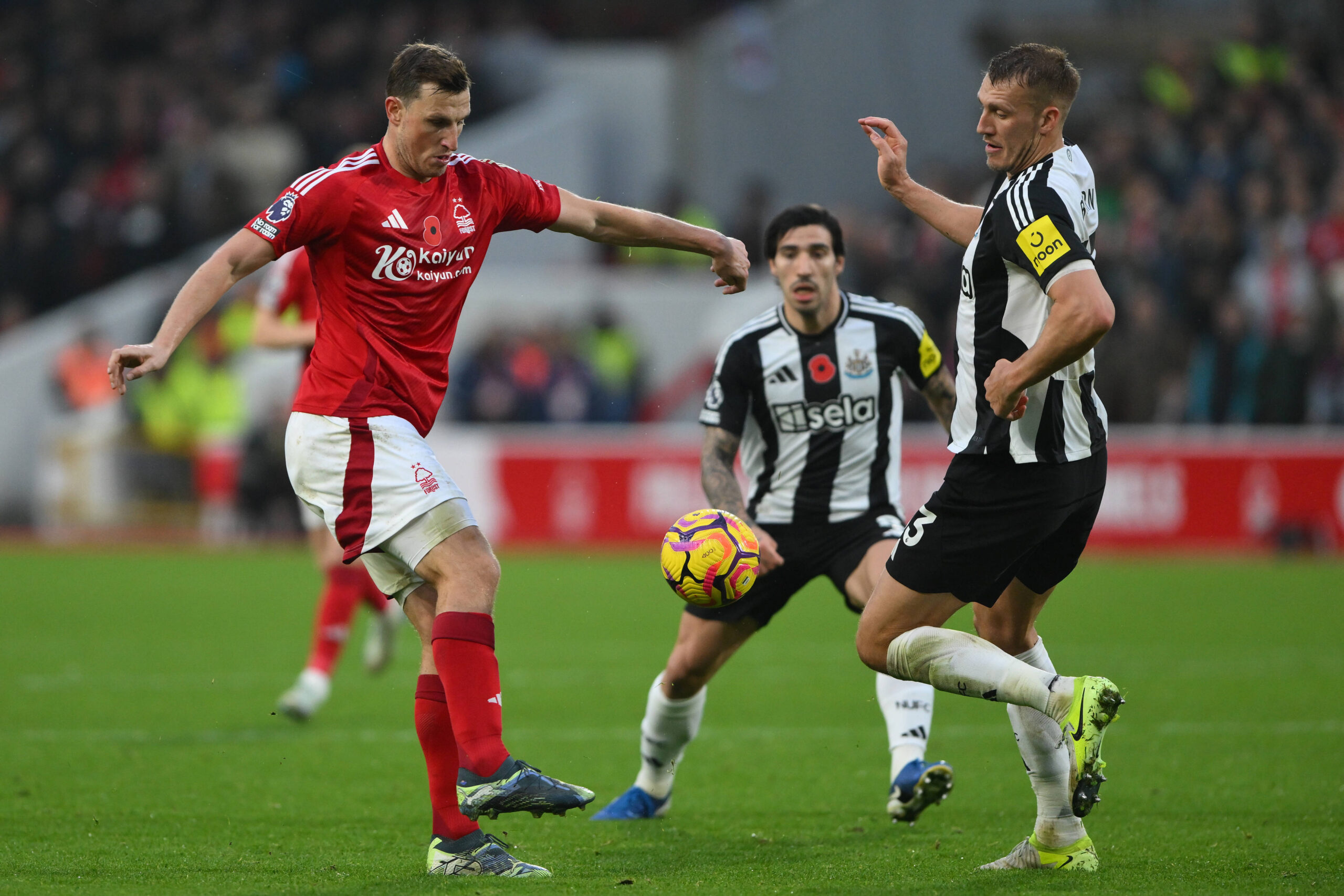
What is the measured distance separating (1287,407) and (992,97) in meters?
13.6

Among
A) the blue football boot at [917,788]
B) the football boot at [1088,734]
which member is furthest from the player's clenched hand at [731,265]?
the football boot at [1088,734]

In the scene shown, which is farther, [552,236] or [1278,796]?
[552,236]

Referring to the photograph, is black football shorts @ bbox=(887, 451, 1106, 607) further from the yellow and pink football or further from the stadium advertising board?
the stadium advertising board

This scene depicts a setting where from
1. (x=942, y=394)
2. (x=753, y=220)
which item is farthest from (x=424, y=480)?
(x=753, y=220)

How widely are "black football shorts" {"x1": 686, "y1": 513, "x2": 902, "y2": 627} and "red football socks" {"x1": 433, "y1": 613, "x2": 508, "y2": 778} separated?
162 cm

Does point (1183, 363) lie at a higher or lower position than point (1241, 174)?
lower

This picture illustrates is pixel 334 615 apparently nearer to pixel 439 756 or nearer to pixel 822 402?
pixel 822 402

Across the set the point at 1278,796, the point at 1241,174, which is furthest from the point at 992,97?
the point at 1241,174

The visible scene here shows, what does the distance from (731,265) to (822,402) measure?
1154mm

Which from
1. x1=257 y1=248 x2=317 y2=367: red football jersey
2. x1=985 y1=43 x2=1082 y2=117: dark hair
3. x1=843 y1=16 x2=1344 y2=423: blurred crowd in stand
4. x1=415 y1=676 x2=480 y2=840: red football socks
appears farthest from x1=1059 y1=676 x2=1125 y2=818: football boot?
x1=843 y1=16 x2=1344 y2=423: blurred crowd in stand

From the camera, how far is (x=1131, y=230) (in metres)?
18.7

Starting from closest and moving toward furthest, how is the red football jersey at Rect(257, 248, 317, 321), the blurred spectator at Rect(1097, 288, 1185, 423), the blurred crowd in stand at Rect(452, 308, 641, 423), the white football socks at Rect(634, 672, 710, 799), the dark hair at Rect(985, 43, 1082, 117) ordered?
the dark hair at Rect(985, 43, 1082, 117), the white football socks at Rect(634, 672, 710, 799), the red football jersey at Rect(257, 248, 317, 321), the blurred spectator at Rect(1097, 288, 1185, 423), the blurred crowd in stand at Rect(452, 308, 641, 423)

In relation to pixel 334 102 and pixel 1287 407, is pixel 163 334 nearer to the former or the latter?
pixel 1287 407

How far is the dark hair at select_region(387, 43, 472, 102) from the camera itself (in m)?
4.91
